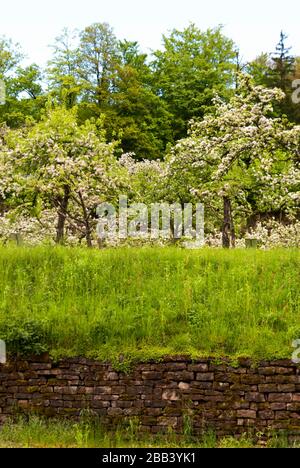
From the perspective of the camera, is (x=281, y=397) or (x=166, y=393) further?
(x=166, y=393)

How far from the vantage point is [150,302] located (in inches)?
529

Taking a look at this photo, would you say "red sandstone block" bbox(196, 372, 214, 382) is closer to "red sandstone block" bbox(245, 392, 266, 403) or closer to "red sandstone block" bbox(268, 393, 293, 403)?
"red sandstone block" bbox(245, 392, 266, 403)

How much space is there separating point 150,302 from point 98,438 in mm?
3178

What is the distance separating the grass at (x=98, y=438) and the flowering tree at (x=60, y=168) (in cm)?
1062

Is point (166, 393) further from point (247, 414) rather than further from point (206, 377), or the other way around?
point (247, 414)

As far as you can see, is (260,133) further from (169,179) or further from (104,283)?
(104,283)

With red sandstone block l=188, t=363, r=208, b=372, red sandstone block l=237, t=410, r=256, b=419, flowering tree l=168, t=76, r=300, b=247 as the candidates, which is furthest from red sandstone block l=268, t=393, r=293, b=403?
flowering tree l=168, t=76, r=300, b=247

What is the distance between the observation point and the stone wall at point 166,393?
1150cm

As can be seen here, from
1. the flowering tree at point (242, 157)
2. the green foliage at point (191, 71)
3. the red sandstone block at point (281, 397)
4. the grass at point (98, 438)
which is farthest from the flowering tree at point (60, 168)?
the green foliage at point (191, 71)

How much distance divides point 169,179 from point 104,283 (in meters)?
11.9

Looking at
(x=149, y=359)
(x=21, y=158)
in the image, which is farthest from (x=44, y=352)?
(x=21, y=158)

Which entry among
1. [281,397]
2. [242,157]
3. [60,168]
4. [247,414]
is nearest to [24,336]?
[247,414]

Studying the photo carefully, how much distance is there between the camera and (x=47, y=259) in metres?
15.5

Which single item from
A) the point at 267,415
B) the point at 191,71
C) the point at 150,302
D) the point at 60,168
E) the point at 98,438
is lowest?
the point at 98,438
